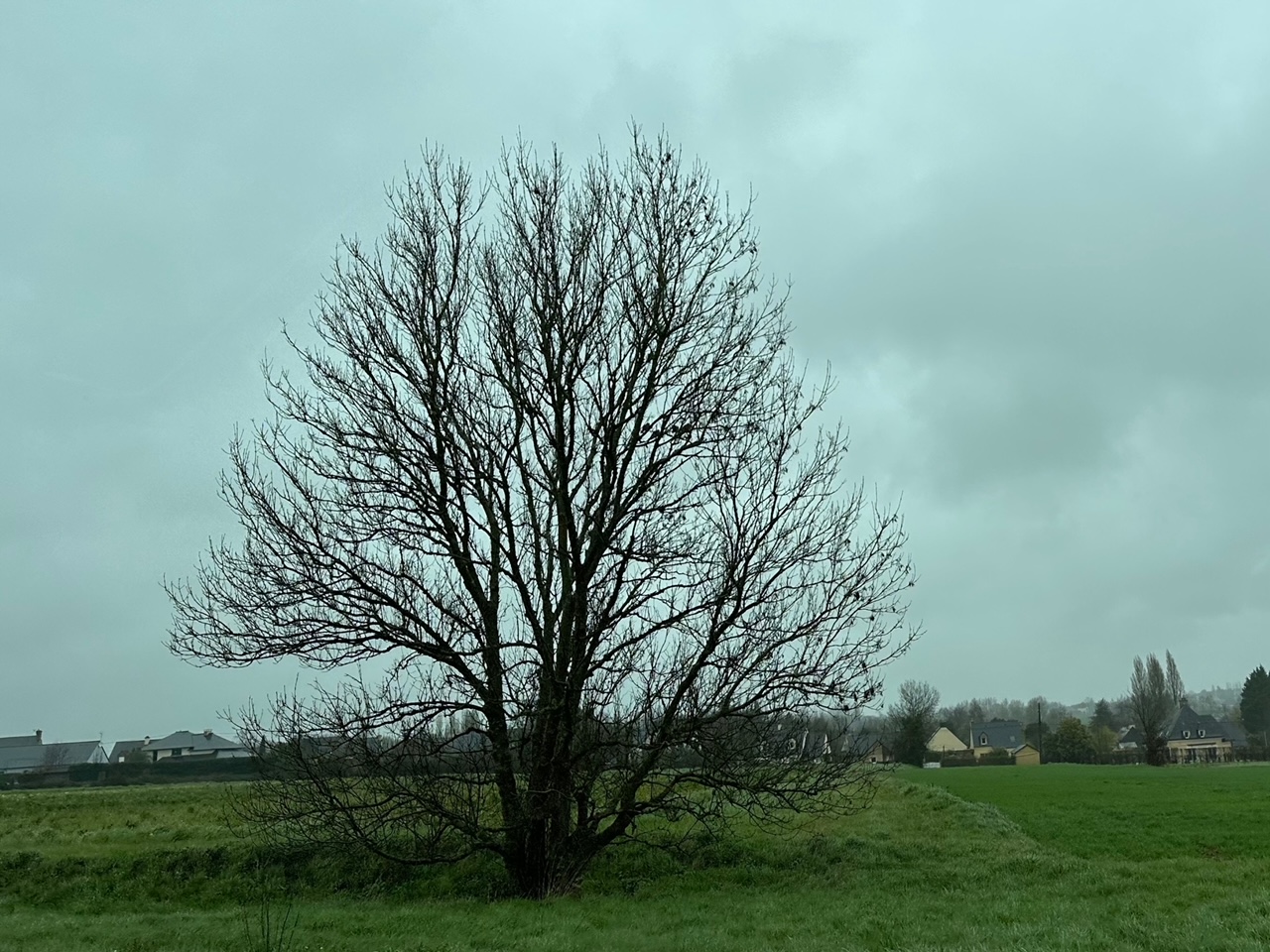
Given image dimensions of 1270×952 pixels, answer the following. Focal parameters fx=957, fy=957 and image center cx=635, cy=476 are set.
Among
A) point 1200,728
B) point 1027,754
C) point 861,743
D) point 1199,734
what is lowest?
point 1027,754

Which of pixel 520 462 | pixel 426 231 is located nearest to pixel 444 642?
pixel 520 462

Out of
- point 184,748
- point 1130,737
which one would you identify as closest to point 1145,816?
point 184,748

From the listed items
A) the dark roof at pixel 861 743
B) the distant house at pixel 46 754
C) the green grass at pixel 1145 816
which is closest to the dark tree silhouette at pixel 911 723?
the green grass at pixel 1145 816

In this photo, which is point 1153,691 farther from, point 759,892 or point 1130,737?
point 759,892

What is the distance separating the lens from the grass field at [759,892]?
35.8 ft

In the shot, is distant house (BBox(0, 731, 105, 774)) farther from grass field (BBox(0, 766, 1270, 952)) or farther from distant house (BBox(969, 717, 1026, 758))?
distant house (BBox(969, 717, 1026, 758))

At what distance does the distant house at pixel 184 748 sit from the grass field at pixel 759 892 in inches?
2440

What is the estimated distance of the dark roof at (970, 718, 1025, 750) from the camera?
129750 mm

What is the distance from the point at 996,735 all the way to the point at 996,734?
0.40 meters

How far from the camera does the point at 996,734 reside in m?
132

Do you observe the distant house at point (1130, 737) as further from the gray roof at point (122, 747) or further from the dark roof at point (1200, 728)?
the gray roof at point (122, 747)

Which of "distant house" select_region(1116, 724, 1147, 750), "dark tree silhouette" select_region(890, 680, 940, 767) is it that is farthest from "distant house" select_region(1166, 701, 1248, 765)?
"dark tree silhouette" select_region(890, 680, 940, 767)

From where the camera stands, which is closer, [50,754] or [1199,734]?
[50,754]

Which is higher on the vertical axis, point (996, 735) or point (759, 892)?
point (759, 892)
